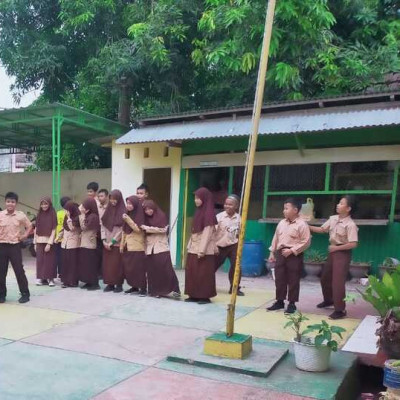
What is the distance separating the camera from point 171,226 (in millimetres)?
9836

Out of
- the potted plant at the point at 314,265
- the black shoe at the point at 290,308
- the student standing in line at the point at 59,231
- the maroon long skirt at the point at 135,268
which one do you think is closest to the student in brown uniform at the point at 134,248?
the maroon long skirt at the point at 135,268

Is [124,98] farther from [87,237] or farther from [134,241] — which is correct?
[134,241]

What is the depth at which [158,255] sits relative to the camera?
682 centimetres

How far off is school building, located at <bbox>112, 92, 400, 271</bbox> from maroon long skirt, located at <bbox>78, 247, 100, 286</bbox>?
249 centimetres

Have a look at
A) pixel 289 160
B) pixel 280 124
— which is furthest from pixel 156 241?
pixel 289 160

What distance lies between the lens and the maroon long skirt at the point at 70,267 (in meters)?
7.69

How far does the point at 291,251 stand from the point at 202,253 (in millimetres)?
1230

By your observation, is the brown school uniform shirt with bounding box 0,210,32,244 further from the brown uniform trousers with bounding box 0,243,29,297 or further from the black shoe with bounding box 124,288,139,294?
the black shoe with bounding box 124,288,139,294

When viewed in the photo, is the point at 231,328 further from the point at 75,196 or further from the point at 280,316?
the point at 75,196

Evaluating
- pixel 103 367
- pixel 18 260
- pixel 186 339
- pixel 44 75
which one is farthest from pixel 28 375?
pixel 44 75

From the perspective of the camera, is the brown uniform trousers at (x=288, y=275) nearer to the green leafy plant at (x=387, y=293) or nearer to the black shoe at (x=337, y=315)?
the black shoe at (x=337, y=315)

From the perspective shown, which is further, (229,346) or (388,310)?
(229,346)

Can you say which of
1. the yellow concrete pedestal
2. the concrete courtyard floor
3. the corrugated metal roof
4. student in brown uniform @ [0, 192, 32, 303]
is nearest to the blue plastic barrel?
the concrete courtyard floor

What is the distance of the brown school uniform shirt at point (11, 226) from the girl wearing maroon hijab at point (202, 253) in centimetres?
227
